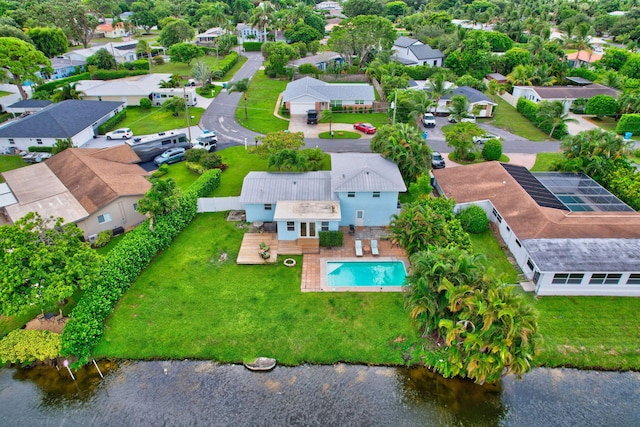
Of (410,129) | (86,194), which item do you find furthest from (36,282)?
(410,129)

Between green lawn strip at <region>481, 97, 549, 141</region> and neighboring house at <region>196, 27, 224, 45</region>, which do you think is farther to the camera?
neighboring house at <region>196, 27, 224, 45</region>

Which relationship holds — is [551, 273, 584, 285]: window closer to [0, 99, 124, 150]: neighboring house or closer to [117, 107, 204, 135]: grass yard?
[117, 107, 204, 135]: grass yard

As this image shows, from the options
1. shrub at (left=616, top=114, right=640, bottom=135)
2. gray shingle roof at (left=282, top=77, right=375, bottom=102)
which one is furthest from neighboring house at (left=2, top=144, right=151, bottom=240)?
shrub at (left=616, top=114, right=640, bottom=135)

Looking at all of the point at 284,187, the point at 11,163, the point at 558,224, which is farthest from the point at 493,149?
the point at 11,163

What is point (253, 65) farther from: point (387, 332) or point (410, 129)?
point (387, 332)

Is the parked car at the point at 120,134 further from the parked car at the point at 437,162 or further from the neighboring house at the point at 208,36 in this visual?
the neighboring house at the point at 208,36

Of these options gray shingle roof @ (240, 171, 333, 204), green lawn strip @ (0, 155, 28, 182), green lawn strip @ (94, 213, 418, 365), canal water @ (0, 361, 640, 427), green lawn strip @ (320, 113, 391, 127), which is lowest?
canal water @ (0, 361, 640, 427)
